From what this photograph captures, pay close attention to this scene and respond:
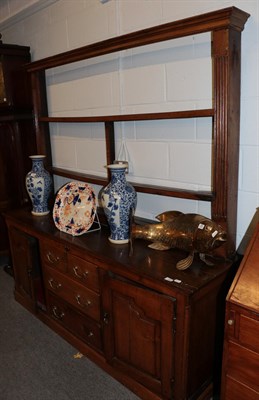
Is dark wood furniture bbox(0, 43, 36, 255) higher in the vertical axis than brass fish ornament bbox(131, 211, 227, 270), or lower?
higher

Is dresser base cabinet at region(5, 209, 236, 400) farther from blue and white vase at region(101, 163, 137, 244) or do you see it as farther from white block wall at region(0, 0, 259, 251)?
white block wall at region(0, 0, 259, 251)

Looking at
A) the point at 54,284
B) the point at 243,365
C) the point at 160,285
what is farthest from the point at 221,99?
the point at 54,284

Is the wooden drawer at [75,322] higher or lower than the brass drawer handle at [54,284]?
lower

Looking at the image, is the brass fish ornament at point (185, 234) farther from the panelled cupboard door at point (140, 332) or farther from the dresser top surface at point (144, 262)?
the panelled cupboard door at point (140, 332)

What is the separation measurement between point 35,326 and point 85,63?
1811 mm

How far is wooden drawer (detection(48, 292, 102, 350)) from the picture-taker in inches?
75.4

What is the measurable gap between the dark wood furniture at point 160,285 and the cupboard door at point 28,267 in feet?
0.86

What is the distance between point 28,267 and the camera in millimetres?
2375

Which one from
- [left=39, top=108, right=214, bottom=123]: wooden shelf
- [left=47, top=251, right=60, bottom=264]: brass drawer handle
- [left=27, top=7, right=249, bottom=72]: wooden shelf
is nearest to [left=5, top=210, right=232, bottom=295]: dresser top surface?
[left=47, top=251, right=60, bottom=264]: brass drawer handle

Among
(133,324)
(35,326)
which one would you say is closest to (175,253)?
(133,324)

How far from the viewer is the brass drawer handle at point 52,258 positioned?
80.7 inches

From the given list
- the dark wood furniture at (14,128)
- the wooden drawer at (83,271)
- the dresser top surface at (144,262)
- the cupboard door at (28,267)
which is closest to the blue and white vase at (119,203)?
the dresser top surface at (144,262)

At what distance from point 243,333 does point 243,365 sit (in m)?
0.13

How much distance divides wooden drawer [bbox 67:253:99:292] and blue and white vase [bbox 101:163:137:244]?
19cm
